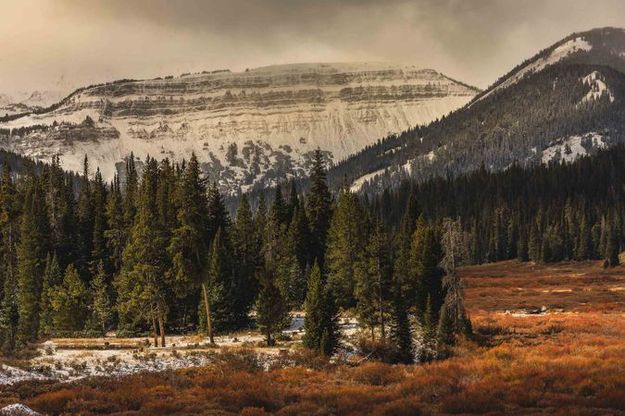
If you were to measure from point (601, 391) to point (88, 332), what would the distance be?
45675 mm

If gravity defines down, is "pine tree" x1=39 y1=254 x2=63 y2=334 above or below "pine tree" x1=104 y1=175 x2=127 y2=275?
below

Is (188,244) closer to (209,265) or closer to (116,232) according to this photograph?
(209,265)

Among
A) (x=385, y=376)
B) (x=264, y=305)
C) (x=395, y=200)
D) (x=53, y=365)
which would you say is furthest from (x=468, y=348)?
(x=395, y=200)

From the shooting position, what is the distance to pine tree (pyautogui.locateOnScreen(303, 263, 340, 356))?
4194 centimetres

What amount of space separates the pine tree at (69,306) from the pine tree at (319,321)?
92.2 ft

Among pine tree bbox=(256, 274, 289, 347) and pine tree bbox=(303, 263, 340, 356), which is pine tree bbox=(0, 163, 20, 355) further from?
pine tree bbox=(303, 263, 340, 356)

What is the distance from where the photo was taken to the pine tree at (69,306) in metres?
60.5

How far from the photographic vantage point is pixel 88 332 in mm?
58594

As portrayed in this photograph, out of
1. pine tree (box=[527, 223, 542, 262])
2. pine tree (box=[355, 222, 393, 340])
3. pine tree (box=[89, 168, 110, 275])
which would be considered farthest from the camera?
pine tree (box=[527, 223, 542, 262])

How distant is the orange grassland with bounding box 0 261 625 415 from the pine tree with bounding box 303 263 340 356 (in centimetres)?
184

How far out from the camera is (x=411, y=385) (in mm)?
31516

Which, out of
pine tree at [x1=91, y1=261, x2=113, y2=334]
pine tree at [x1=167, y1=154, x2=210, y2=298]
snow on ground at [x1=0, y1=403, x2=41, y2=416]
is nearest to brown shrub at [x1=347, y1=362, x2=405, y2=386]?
pine tree at [x1=167, y1=154, x2=210, y2=298]

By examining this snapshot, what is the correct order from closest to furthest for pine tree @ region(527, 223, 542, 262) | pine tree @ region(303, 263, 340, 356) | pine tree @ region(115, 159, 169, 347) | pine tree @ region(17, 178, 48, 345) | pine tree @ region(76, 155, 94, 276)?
pine tree @ region(303, 263, 340, 356) < pine tree @ region(115, 159, 169, 347) < pine tree @ region(17, 178, 48, 345) < pine tree @ region(76, 155, 94, 276) < pine tree @ region(527, 223, 542, 262)

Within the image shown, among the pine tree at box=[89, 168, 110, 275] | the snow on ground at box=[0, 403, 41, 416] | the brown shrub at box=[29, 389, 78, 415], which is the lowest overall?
the brown shrub at box=[29, 389, 78, 415]
